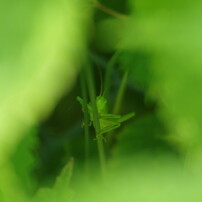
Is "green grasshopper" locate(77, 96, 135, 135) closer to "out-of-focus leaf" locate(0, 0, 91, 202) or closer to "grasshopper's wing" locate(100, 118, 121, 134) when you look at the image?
"grasshopper's wing" locate(100, 118, 121, 134)

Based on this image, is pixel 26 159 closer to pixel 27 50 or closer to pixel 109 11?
pixel 109 11

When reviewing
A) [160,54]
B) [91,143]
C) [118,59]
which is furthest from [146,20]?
[118,59]

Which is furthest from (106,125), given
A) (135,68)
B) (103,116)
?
(135,68)

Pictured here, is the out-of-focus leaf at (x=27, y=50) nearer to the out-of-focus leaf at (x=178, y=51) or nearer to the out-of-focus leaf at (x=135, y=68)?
the out-of-focus leaf at (x=178, y=51)

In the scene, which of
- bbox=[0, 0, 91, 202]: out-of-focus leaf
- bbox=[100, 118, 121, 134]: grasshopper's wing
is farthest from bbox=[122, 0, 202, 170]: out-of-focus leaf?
bbox=[100, 118, 121, 134]: grasshopper's wing

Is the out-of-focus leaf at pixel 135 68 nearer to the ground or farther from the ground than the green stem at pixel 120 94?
farther from the ground

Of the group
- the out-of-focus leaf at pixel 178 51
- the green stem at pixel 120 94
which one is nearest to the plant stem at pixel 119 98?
the green stem at pixel 120 94

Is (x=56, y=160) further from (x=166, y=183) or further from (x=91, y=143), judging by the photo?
(x=166, y=183)

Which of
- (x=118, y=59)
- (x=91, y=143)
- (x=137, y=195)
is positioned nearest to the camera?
(x=137, y=195)
